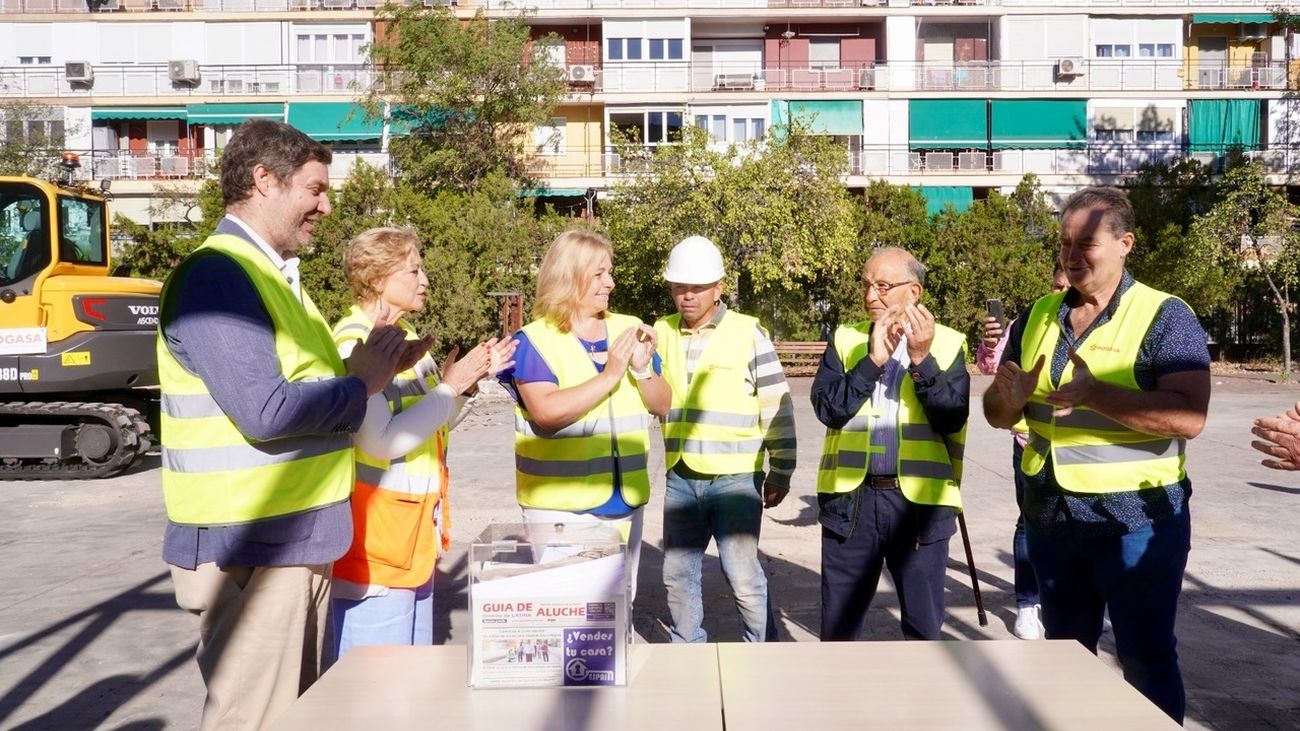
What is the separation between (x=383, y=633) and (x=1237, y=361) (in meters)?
29.8

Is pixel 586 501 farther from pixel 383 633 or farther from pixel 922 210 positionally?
pixel 922 210

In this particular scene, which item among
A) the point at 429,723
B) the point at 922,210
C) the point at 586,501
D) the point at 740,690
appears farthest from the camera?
the point at 922,210

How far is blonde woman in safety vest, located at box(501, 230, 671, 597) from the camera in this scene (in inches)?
154

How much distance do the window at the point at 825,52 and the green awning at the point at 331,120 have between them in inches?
617

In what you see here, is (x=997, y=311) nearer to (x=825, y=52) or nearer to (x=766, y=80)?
(x=766, y=80)

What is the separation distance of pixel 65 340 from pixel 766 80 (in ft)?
99.4

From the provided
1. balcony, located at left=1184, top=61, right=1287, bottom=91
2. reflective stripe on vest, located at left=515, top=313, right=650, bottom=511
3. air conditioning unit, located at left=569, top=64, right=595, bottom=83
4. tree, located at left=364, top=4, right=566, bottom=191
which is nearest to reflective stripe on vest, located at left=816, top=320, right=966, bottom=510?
reflective stripe on vest, located at left=515, top=313, right=650, bottom=511

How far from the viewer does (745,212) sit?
25281mm

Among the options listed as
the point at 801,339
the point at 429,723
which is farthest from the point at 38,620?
the point at 801,339

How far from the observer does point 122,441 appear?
11.6 metres

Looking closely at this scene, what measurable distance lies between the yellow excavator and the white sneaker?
9611 millimetres

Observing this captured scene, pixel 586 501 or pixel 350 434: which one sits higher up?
pixel 350 434

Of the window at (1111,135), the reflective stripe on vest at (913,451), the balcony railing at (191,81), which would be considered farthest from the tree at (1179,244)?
the balcony railing at (191,81)

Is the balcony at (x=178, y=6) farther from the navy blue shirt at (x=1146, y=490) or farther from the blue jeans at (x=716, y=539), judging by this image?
the navy blue shirt at (x=1146, y=490)
